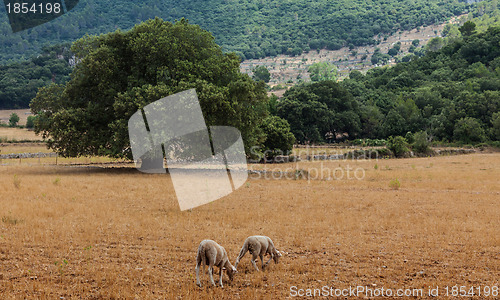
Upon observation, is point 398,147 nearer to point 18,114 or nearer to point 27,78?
point 18,114

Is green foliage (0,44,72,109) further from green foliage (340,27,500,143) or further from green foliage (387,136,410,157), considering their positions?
green foliage (387,136,410,157)

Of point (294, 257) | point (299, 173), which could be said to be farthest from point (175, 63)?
point (294, 257)

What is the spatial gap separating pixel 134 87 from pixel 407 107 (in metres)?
77.5

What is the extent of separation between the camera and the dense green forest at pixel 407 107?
8456cm

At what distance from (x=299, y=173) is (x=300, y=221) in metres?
19.1

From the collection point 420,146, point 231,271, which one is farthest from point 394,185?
point 420,146

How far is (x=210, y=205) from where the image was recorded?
2298 cm

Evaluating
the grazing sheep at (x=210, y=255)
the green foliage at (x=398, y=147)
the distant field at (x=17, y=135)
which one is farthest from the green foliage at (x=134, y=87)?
the distant field at (x=17, y=135)

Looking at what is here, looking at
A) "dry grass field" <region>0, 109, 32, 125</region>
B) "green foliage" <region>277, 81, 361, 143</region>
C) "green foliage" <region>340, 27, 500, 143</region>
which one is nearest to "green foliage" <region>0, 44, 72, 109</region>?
"dry grass field" <region>0, 109, 32, 125</region>

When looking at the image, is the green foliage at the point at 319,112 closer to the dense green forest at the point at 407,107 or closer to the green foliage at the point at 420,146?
the dense green forest at the point at 407,107

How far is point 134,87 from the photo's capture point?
118ft

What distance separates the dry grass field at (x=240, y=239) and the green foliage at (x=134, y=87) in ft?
29.8

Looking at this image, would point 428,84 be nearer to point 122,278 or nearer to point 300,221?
point 300,221

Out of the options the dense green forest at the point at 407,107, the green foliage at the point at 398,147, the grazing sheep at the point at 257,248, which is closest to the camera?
the grazing sheep at the point at 257,248
